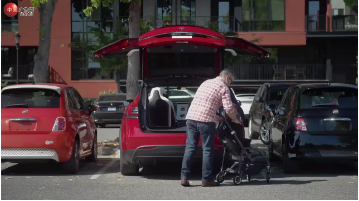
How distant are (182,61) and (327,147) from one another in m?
2.89

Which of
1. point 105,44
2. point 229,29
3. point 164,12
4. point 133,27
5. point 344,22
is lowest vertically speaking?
point 133,27

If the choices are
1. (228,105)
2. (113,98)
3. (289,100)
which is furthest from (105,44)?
(228,105)

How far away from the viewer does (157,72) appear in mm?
11641

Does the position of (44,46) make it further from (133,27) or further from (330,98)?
(330,98)

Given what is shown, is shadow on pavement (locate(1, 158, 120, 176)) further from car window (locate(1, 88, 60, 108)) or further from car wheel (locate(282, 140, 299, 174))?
car wheel (locate(282, 140, 299, 174))

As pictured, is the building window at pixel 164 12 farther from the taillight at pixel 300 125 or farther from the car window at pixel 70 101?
the taillight at pixel 300 125

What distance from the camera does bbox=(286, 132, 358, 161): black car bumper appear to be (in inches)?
410

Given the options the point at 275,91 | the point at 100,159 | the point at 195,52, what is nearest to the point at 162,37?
the point at 195,52

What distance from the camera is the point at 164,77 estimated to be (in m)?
10.7

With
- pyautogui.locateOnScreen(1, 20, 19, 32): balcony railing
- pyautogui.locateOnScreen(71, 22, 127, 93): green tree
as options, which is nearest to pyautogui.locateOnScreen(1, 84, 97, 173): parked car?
pyautogui.locateOnScreen(71, 22, 127, 93): green tree

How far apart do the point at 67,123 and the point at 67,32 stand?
29529 mm

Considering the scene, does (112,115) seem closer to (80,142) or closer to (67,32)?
(80,142)

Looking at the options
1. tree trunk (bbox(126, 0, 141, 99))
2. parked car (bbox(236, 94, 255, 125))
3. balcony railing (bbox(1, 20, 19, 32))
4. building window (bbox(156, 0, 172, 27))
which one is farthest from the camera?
balcony railing (bbox(1, 20, 19, 32))

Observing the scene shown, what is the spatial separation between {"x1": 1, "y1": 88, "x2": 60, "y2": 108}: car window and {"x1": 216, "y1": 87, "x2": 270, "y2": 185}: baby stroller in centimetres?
298
